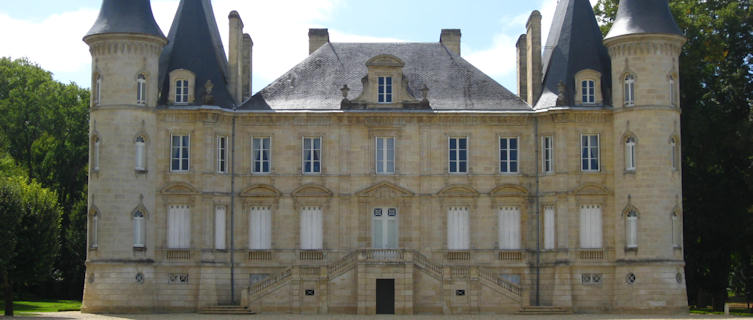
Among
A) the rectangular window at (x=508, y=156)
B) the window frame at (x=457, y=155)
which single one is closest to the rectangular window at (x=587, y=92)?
the rectangular window at (x=508, y=156)

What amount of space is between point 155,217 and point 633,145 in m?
20.1

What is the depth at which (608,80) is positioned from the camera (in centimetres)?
4328

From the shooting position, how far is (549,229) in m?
42.7

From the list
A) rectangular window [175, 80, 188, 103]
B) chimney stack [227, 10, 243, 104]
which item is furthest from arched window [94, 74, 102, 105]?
chimney stack [227, 10, 243, 104]

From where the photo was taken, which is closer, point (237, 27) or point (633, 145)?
point (633, 145)

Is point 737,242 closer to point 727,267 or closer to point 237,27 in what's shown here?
point 727,267

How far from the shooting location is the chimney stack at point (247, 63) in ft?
151

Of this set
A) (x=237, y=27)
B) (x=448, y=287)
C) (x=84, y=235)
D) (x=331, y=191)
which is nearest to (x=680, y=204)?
(x=448, y=287)

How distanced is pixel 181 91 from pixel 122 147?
3.63 meters

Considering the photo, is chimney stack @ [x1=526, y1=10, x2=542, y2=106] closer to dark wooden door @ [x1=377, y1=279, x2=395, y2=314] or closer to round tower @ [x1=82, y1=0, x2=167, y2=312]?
dark wooden door @ [x1=377, y1=279, x2=395, y2=314]

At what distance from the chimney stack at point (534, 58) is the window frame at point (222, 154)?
44.5ft

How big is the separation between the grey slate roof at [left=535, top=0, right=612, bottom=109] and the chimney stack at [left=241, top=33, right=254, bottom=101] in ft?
43.4

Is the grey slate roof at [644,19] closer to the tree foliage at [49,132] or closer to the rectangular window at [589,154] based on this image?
the rectangular window at [589,154]

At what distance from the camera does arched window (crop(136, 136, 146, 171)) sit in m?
41.6
